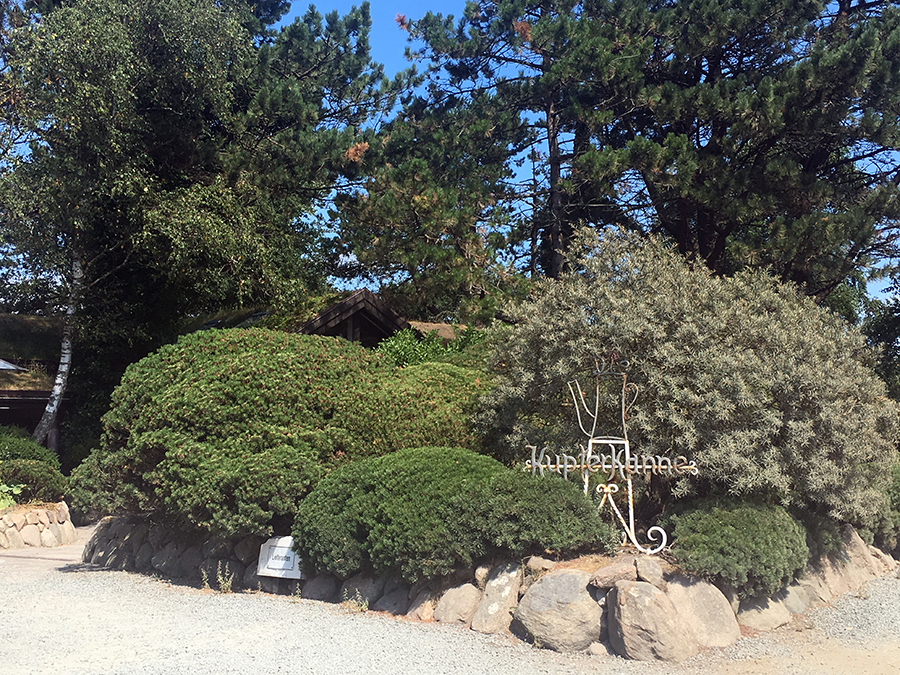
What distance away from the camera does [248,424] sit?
7.84 m

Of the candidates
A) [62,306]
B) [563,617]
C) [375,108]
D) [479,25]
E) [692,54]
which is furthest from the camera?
[375,108]

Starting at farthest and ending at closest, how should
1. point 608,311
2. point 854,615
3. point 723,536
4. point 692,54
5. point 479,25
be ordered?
point 479,25, point 692,54, point 608,311, point 854,615, point 723,536

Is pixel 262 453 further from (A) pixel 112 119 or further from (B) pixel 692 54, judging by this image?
(B) pixel 692 54

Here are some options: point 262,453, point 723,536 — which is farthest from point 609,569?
point 262,453

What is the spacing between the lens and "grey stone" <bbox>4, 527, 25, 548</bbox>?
10975mm

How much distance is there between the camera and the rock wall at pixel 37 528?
11.0 metres

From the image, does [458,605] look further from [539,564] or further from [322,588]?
[322,588]

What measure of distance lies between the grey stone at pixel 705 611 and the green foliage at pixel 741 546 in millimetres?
120

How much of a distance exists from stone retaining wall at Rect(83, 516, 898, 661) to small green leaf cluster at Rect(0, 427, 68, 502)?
6063mm

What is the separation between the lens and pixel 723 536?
19.0 ft

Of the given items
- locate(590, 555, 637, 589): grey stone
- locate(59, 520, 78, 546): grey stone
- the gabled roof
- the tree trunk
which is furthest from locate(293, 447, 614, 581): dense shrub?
the tree trunk

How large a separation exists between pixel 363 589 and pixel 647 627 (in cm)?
268

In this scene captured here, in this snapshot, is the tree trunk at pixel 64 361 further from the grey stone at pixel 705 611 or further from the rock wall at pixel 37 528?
the grey stone at pixel 705 611

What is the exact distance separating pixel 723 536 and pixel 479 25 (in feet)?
48.4
